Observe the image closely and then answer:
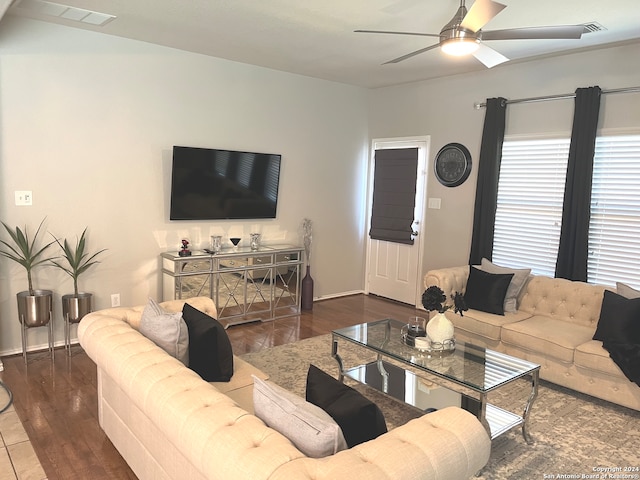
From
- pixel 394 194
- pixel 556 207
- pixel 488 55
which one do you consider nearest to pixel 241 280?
pixel 394 194

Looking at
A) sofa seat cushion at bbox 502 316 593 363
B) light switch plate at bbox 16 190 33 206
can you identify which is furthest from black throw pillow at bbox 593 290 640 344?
light switch plate at bbox 16 190 33 206

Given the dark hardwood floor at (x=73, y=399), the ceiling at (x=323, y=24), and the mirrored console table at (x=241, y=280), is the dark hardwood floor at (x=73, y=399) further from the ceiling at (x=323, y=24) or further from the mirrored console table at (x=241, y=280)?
the ceiling at (x=323, y=24)

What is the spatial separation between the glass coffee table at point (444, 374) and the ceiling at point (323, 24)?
2.36 m

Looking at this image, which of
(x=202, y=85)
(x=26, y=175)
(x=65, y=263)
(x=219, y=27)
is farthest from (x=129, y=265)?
(x=219, y=27)

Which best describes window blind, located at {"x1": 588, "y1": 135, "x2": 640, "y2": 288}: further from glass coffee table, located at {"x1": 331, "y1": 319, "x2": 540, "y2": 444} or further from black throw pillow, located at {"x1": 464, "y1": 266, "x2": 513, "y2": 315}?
glass coffee table, located at {"x1": 331, "y1": 319, "x2": 540, "y2": 444}

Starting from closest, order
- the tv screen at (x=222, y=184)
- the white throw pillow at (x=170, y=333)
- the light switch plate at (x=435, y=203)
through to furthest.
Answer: the white throw pillow at (x=170, y=333) < the tv screen at (x=222, y=184) < the light switch plate at (x=435, y=203)

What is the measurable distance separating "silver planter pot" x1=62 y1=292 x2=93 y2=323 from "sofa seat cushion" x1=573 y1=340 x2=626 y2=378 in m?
3.93

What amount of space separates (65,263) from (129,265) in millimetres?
555

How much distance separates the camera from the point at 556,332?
3.70 m

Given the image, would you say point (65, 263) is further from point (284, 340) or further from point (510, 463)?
point (510, 463)

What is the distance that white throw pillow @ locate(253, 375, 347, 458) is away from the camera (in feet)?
4.79

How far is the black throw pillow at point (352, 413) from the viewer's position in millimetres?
1623

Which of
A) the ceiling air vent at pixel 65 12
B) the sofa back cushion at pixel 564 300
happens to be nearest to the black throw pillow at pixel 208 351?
the ceiling air vent at pixel 65 12

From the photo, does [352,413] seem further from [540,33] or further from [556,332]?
[556,332]
